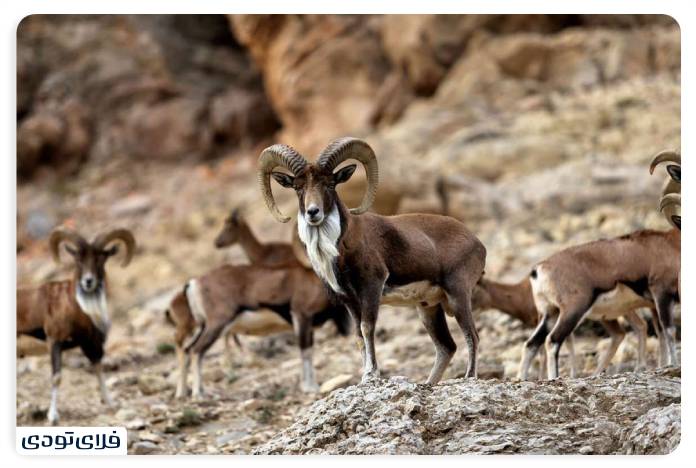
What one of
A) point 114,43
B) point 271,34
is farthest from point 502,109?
point 114,43

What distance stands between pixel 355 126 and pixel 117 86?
7.36 m

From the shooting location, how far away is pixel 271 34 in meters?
28.2

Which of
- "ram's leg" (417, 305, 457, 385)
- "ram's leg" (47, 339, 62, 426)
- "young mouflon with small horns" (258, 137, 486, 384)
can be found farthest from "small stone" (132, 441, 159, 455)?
"ram's leg" (417, 305, 457, 385)

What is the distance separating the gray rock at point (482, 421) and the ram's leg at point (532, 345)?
1.84 metres

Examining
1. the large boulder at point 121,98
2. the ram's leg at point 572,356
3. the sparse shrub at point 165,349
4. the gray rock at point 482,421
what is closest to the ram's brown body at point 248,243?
the sparse shrub at point 165,349

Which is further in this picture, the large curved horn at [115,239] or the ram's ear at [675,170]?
the large curved horn at [115,239]

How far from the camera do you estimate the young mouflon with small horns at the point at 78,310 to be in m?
14.0

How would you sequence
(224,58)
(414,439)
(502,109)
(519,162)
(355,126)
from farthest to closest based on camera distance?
(224,58) → (355,126) → (502,109) → (519,162) → (414,439)

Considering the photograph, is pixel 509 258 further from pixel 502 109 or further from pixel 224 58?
pixel 224 58

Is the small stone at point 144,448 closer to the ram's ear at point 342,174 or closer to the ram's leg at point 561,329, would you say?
the ram's ear at point 342,174

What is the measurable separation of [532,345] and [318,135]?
16732mm

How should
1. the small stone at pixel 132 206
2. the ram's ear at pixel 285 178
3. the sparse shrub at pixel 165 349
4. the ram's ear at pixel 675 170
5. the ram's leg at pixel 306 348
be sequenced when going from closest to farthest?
the ram's ear at pixel 285 178, the ram's ear at pixel 675 170, the ram's leg at pixel 306 348, the sparse shrub at pixel 165 349, the small stone at pixel 132 206

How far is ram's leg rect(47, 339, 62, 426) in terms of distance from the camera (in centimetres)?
1308

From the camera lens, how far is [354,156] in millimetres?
9656
